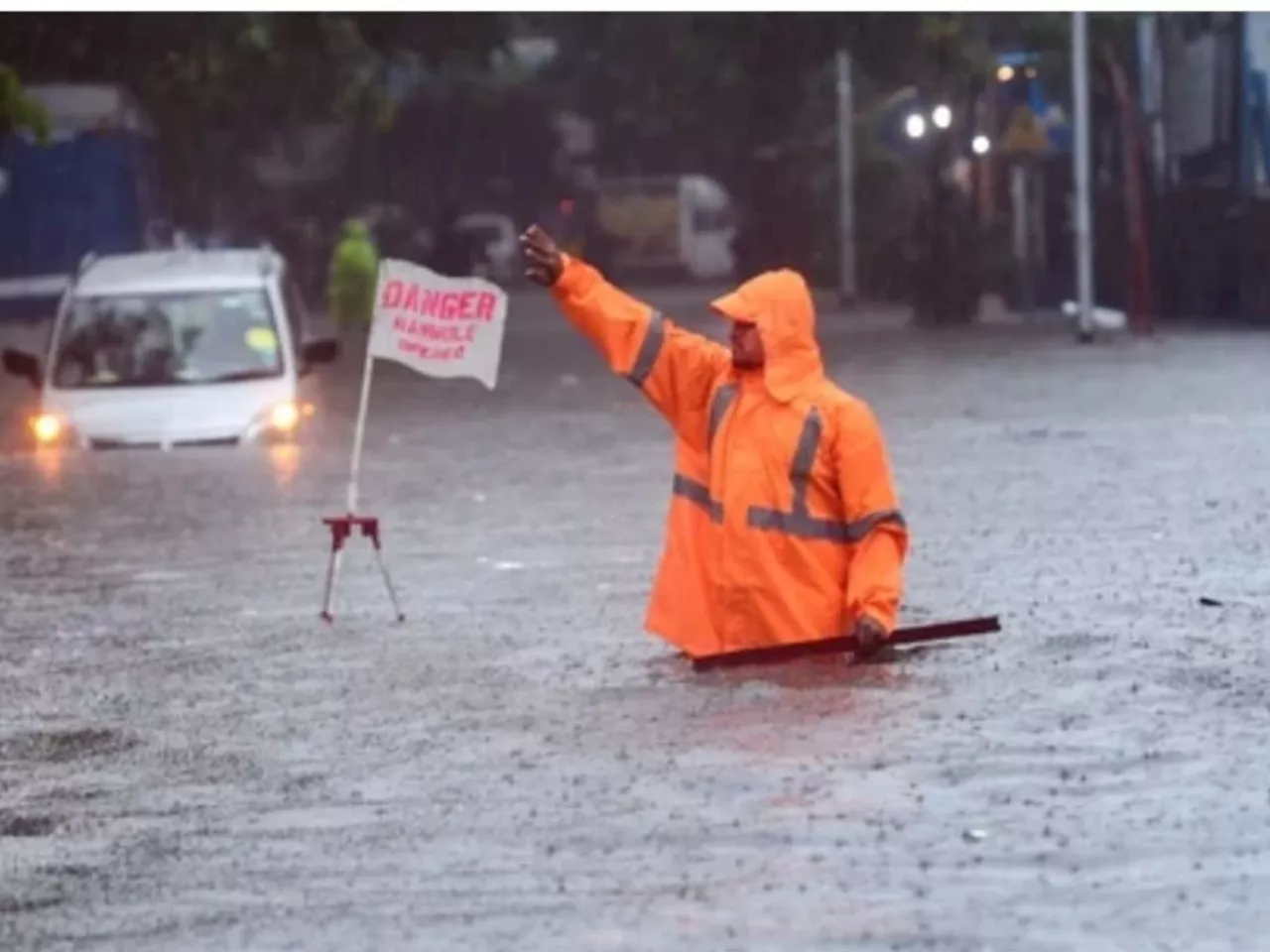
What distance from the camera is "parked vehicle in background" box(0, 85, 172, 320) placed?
40531 mm

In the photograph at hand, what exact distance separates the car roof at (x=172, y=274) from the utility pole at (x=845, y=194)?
31.7m

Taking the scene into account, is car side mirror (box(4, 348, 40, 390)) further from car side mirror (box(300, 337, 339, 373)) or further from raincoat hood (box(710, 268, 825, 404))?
raincoat hood (box(710, 268, 825, 404))

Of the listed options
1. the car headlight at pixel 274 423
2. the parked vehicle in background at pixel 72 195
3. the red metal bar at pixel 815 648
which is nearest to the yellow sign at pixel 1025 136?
the parked vehicle in background at pixel 72 195

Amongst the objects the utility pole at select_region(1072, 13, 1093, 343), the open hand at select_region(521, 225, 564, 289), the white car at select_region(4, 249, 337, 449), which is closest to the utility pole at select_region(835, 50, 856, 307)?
the utility pole at select_region(1072, 13, 1093, 343)

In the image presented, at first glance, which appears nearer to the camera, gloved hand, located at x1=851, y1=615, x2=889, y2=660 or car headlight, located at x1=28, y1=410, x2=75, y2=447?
gloved hand, located at x1=851, y1=615, x2=889, y2=660

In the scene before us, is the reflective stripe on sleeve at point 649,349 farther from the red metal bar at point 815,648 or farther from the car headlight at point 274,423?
the car headlight at point 274,423

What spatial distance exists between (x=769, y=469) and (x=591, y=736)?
37.1 inches

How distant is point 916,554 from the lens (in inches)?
625

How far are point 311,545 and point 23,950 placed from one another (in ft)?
29.9

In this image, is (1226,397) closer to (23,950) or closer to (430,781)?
(430,781)

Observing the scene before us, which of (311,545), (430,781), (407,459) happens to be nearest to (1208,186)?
(407,459)

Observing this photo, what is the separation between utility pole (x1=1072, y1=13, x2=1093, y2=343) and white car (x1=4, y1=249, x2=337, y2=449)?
17594 millimetres

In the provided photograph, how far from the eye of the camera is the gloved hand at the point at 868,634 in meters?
10.8

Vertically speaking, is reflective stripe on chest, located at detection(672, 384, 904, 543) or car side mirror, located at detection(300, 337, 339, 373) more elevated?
reflective stripe on chest, located at detection(672, 384, 904, 543)
